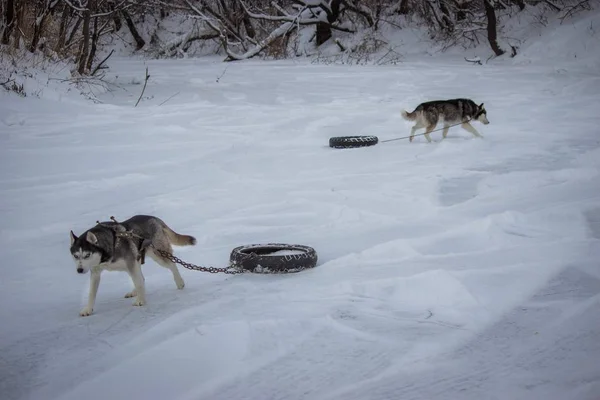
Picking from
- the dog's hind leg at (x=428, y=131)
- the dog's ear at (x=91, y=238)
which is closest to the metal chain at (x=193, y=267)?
the dog's ear at (x=91, y=238)

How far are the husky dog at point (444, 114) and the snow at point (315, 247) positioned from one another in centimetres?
25

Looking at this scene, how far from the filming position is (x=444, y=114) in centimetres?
1080

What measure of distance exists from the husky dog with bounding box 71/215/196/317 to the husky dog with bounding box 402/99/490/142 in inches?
254

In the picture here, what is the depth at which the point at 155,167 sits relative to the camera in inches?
356

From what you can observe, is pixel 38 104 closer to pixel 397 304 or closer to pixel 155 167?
pixel 155 167

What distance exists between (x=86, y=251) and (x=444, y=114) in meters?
7.51

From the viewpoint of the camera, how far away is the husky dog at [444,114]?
10.7 meters

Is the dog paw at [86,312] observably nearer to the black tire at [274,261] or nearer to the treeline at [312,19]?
the black tire at [274,261]

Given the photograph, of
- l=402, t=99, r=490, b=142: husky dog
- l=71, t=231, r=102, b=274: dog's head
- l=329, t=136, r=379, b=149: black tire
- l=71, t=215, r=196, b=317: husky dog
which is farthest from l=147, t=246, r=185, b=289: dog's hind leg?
l=402, t=99, r=490, b=142: husky dog

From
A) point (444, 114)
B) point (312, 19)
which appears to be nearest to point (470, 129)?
point (444, 114)

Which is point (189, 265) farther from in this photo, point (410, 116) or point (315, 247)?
Answer: point (410, 116)

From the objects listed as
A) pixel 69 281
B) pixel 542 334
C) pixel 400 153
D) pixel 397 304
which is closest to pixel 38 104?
pixel 400 153

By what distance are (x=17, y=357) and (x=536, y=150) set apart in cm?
752

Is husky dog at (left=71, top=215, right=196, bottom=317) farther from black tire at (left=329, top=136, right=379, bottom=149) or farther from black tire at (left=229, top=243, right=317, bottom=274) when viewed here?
Answer: black tire at (left=329, top=136, right=379, bottom=149)
